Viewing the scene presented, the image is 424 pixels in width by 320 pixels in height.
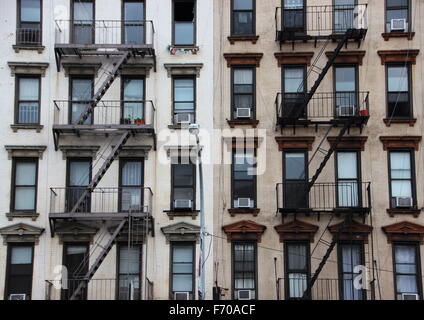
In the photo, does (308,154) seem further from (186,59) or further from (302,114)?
(186,59)

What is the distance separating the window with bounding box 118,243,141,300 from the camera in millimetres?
31344

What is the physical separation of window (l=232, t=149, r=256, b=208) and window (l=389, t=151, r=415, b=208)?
5.15 meters

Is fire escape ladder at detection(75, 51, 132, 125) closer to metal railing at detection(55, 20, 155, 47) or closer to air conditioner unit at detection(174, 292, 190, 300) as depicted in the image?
metal railing at detection(55, 20, 155, 47)

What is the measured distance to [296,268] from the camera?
104ft

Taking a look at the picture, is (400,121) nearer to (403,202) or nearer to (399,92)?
(399,92)

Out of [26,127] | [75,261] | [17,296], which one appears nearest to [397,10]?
[26,127]

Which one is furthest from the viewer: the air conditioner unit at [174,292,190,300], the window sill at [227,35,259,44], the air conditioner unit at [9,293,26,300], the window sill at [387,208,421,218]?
the window sill at [227,35,259,44]

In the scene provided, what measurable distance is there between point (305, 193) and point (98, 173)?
761 centimetres

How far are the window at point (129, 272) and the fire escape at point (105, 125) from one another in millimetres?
588

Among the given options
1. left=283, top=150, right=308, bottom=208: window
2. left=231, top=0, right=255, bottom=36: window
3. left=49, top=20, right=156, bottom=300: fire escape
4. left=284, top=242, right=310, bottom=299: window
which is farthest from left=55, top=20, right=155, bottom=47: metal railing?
left=284, top=242, right=310, bottom=299: window

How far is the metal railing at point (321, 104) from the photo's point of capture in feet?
107

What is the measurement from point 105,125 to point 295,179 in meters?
7.36

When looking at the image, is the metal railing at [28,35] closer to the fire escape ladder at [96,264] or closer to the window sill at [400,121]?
the fire escape ladder at [96,264]
